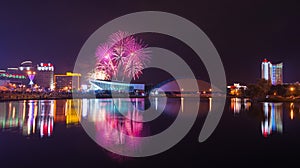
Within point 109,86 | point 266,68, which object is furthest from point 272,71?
point 109,86

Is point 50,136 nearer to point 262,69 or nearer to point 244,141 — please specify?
point 244,141

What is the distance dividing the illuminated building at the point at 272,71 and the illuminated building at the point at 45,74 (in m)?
98.4

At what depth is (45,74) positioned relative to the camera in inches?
4958

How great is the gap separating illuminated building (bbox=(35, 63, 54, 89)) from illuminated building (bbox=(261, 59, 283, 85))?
9843 centimetres

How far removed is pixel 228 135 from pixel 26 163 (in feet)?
22.2

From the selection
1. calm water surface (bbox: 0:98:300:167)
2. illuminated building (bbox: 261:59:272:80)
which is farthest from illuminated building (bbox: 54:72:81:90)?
calm water surface (bbox: 0:98:300:167)

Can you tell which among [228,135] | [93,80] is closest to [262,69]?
[93,80]

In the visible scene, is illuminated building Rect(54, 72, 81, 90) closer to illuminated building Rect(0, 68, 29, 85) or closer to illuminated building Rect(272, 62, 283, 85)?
illuminated building Rect(0, 68, 29, 85)

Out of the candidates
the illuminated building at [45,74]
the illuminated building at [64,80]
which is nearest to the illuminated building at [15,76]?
the illuminated building at [45,74]

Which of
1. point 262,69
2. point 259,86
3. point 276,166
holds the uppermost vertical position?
point 262,69

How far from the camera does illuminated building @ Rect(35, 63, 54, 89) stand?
413 feet

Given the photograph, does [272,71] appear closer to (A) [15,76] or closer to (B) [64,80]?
(B) [64,80]

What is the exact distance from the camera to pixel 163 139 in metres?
8.97

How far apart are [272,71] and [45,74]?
357 ft
